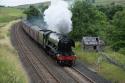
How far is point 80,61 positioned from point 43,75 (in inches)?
359

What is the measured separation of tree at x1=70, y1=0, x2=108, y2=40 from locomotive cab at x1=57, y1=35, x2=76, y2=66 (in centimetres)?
2884

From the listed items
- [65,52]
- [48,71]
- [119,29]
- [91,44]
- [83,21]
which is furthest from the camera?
[83,21]

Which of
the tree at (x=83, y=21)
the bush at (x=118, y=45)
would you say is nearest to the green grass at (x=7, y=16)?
the tree at (x=83, y=21)

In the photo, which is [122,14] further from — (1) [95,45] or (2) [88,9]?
(1) [95,45]

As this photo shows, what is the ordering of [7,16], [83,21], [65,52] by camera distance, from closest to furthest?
[65,52]
[83,21]
[7,16]

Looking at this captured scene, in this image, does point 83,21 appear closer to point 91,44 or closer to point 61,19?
point 91,44

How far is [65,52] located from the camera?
33.0m

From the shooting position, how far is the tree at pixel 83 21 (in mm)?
62250

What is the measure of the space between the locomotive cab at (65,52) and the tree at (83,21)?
28836mm

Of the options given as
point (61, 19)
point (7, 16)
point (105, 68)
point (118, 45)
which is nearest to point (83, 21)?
point (118, 45)

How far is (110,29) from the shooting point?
61938 millimetres

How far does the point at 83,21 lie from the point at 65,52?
31.4 metres

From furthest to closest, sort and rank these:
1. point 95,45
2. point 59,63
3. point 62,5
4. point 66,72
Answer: point 95,45
point 62,5
point 59,63
point 66,72

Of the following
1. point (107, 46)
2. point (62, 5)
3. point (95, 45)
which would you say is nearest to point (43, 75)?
point (62, 5)
